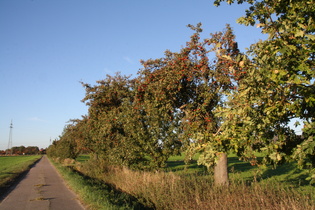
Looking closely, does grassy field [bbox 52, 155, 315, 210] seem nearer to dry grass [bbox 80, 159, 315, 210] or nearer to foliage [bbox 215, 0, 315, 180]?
dry grass [bbox 80, 159, 315, 210]

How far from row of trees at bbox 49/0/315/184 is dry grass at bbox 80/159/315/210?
1.41 m

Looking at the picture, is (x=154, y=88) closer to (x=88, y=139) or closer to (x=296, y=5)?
(x=296, y=5)

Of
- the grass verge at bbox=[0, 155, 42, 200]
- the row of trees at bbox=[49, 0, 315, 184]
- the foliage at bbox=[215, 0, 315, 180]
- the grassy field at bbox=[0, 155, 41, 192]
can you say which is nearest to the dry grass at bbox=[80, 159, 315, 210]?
the row of trees at bbox=[49, 0, 315, 184]

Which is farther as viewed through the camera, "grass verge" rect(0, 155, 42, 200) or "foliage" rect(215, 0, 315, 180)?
"grass verge" rect(0, 155, 42, 200)

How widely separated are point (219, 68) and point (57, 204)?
8.14 m

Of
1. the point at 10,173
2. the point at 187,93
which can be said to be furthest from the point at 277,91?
the point at 10,173

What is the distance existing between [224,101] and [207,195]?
15.0 ft

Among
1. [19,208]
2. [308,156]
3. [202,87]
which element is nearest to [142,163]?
[202,87]

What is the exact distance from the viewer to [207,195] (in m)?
8.41

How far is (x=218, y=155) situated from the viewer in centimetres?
455

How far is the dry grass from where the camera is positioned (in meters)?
6.77

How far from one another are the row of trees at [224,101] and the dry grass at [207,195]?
1.41 m

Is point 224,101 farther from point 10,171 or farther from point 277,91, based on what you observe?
point 10,171

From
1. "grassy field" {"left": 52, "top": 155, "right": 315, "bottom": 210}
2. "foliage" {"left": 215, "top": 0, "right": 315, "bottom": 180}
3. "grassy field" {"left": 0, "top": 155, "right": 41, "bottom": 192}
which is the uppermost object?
"foliage" {"left": 215, "top": 0, "right": 315, "bottom": 180}
